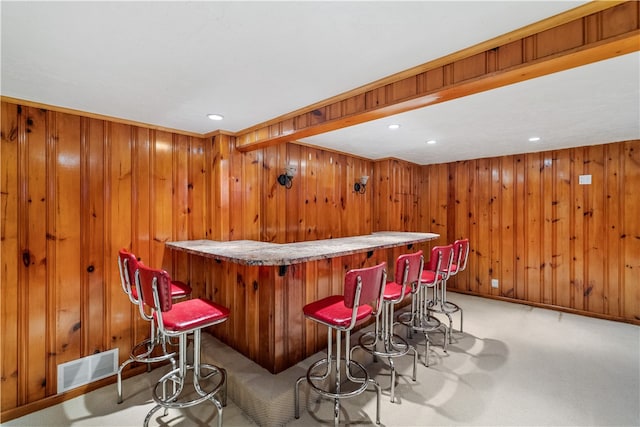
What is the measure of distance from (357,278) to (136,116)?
87.3 inches

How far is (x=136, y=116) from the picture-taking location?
7.66 feet

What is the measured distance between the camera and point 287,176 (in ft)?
10.7

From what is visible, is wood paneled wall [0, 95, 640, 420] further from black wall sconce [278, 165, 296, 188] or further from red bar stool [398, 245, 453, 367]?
red bar stool [398, 245, 453, 367]

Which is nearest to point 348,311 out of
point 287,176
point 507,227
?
point 287,176

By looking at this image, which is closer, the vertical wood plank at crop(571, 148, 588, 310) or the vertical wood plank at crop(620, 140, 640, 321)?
the vertical wood plank at crop(620, 140, 640, 321)

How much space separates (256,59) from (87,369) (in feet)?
8.68

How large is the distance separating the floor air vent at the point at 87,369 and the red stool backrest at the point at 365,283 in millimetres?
2104

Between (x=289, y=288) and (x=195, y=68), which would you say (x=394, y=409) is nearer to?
(x=289, y=288)

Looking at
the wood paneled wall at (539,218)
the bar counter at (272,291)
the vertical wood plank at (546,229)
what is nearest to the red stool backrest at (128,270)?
the bar counter at (272,291)

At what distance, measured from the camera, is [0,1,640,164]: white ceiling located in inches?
44.5

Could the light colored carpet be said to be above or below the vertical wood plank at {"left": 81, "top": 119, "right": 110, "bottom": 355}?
below

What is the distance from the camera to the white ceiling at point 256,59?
113 cm

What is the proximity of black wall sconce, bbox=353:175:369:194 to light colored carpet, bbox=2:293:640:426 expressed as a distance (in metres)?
2.20

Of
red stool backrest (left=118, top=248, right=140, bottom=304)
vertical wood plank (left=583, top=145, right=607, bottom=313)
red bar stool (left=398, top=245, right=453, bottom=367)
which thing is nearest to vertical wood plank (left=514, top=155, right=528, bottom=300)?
vertical wood plank (left=583, top=145, right=607, bottom=313)
